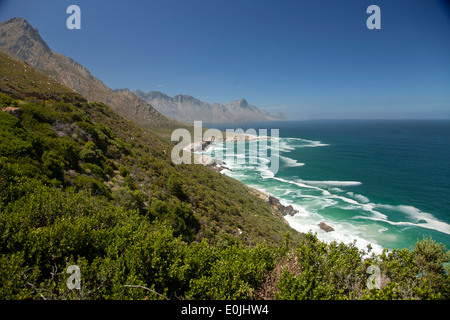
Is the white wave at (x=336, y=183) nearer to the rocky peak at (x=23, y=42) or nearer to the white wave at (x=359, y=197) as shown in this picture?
the white wave at (x=359, y=197)

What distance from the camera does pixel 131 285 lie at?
564 centimetres

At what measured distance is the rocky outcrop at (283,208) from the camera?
1497 inches

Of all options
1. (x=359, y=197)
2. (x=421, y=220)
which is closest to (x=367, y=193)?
(x=359, y=197)

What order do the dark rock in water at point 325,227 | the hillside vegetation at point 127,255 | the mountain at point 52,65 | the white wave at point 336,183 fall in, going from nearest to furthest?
the hillside vegetation at point 127,255 < the dark rock in water at point 325,227 < the white wave at point 336,183 < the mountain at point 52,65

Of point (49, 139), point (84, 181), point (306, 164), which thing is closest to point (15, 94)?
point (49, 139)

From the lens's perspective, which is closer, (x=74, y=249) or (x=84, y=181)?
(x=74, y=249)

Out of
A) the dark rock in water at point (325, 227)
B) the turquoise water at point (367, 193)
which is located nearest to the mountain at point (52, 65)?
the turquoise water at point (367, 193)

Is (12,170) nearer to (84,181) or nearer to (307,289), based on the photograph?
(84,181)

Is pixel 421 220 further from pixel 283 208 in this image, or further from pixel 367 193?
pixel 283 208

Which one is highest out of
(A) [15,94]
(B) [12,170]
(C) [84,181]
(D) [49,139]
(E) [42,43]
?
(E) [42,43]

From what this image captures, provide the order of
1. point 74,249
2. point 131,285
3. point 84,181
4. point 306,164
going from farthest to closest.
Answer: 1. point 306,164
2. point 84,181
3. point 74,249
4. point 131,285

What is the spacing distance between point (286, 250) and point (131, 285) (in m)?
8.16

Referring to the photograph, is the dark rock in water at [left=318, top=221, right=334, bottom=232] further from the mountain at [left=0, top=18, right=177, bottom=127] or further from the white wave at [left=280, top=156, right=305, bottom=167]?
the mountain at [left=0, top=18, right=177, bottom=127]
